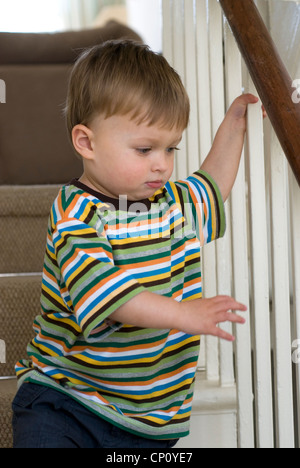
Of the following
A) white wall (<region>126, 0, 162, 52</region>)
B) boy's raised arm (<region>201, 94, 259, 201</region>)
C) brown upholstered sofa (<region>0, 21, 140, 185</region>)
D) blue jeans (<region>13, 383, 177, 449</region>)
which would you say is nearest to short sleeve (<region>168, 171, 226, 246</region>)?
boy's raised arm (<region>201, 94, 259, 201</region>)

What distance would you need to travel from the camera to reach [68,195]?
3.80 feet

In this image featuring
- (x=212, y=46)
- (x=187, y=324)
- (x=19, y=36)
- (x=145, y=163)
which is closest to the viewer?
(x=187, y=324)

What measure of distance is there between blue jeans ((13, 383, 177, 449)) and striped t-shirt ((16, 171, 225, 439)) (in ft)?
0.07

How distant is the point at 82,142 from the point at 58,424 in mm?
487

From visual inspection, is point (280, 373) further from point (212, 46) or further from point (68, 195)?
point (212, 46)

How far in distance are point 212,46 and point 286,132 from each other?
0.50m

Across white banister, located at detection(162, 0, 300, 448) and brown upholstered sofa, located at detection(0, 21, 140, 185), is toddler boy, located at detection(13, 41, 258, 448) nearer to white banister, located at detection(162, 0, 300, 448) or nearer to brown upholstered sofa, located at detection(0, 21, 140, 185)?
white banister, located at detection(162, 0, 300, 448)

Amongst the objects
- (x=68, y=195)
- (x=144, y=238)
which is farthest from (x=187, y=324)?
(x=68, y=195)

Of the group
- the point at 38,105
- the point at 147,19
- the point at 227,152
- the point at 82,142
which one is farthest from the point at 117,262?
the point at 147,19

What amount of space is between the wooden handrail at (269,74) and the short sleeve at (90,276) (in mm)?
327

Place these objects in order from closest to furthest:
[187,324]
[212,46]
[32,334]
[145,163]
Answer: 1. [187,324]
2. [145,163]
3. [212,46]
4. [32,334]

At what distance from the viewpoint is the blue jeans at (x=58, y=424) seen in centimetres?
114

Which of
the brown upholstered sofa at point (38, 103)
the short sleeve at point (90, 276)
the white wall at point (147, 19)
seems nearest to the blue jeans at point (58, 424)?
the short sleeve at point (90, 276)

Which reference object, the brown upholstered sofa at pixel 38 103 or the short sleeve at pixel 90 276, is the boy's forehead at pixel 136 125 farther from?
the brown upholstered sofa at pixel 38 103
